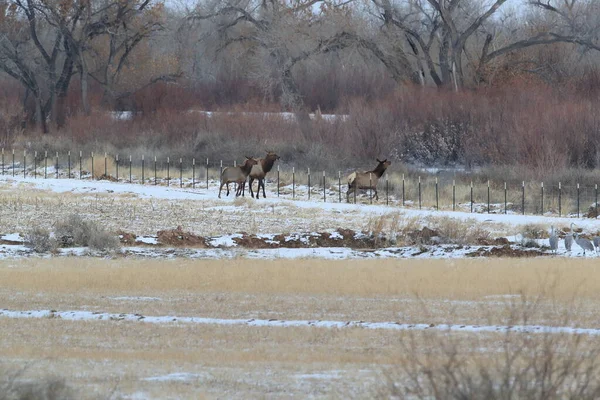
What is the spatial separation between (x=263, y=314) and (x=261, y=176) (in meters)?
21.7

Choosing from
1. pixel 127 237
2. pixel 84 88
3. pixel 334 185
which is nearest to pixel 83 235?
pixel 127 237

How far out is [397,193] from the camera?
41.0 m

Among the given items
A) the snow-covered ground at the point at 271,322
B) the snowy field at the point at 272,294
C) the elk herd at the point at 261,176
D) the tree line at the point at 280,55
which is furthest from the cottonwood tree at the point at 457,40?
the snow-covered ground at the point at 271,322

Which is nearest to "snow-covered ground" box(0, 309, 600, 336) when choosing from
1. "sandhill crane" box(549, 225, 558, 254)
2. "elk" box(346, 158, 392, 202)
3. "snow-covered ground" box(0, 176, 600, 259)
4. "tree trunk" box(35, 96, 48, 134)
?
"snow-covered ground" box(0, 176, 600, 259)

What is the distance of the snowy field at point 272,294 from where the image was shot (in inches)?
474

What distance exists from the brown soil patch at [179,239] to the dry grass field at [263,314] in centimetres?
274

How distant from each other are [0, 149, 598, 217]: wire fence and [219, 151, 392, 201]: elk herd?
361mm

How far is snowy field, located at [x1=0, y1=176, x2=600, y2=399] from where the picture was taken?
474 inches

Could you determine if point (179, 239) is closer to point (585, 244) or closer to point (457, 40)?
point (585, 244)

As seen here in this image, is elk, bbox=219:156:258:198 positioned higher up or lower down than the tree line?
lower down

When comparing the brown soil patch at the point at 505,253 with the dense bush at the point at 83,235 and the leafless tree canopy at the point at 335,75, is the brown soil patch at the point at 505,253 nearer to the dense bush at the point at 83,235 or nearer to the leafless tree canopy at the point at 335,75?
the dense bush at the point at 83,235

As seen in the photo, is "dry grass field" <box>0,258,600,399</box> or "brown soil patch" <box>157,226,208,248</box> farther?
"brown soil patch" <box>157,226,208,248</box>

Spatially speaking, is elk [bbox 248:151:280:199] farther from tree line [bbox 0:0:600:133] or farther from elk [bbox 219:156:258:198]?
tree line [bbox 0:0:600:133]

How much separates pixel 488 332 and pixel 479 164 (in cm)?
3348
